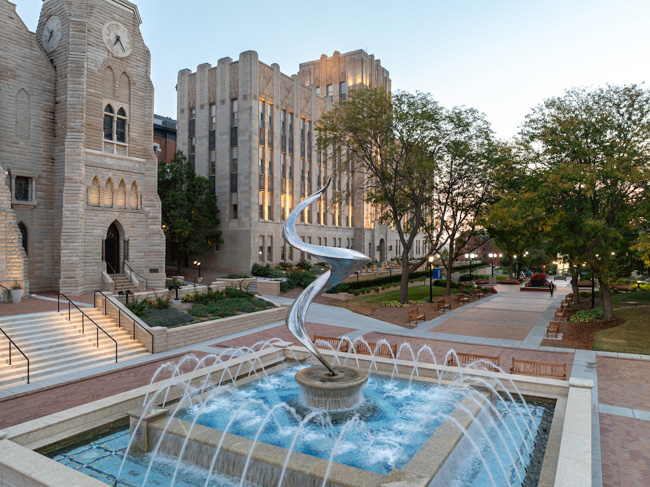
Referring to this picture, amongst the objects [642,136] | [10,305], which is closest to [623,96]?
[642,136]

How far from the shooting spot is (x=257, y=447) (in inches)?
306

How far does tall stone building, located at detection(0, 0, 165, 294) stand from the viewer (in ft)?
84.5

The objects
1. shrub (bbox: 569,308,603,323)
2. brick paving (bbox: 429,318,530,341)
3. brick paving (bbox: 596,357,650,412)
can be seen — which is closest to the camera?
brick paving (bbox: 596,357,650,412)

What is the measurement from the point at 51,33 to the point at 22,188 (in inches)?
402

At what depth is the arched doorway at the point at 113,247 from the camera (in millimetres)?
30172

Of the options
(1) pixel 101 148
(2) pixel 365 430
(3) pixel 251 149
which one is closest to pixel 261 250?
(3) pixel 251 149

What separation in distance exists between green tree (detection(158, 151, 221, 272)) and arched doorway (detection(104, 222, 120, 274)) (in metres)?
8.72

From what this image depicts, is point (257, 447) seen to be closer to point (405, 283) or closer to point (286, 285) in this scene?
point (405, 283)

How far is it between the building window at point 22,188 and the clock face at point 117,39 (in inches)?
388

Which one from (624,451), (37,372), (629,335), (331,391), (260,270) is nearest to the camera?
(624,451)

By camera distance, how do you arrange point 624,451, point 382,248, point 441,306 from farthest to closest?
point 382,248
point 441,306
point 624,451

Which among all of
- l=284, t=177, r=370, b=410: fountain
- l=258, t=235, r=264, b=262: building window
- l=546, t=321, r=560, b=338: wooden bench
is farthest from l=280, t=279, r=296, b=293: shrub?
l=284, t=177, r=370, b=410: fountain

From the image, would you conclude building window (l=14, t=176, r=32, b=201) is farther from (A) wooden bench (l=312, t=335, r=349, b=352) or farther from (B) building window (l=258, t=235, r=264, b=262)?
(B) building window (l=258, t=235, r=264, b=262)

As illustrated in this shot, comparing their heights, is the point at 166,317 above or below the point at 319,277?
below
